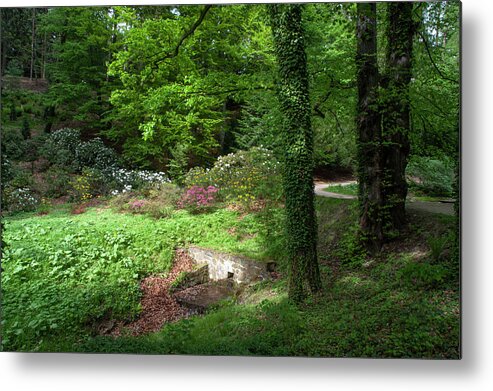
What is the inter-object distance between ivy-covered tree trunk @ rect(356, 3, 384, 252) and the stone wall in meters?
1.24

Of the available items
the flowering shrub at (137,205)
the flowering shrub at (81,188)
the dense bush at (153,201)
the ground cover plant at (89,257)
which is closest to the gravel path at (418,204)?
the ground cover plant at (89,257)

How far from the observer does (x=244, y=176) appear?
427 centimetres

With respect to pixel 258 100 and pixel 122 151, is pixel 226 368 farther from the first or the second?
pixel 258 100

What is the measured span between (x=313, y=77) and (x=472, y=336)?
3.11 m

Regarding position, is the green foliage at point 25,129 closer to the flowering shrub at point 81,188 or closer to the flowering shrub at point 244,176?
the flowering shrub at point 81,188

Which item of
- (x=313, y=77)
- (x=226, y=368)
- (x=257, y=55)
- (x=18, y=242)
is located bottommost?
(x=226, y=368)

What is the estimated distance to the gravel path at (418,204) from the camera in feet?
12.8

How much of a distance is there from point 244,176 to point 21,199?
2.53 meters

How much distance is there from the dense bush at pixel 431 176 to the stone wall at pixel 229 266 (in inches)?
70.6

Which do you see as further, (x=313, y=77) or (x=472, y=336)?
(x=313, y=77)

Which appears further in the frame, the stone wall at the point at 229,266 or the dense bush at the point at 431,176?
the stone wall at the point at 229,266

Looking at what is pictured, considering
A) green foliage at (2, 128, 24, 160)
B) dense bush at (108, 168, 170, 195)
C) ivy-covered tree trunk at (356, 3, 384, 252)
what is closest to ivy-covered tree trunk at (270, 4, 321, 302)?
ivy-covered tree trunk at (356, 3, 384, 252)

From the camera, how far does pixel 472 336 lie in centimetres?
381

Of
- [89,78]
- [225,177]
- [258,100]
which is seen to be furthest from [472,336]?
[89,78]
